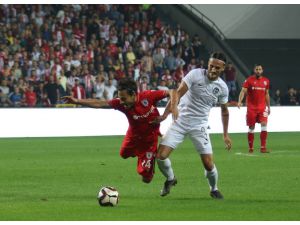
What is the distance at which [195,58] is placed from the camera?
1585 inches

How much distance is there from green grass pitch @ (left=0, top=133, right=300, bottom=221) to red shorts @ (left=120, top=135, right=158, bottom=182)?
0.36 m

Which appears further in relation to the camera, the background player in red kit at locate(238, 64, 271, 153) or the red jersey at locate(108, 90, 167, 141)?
the background player in red kit at locate(238, 64, 271, 153)

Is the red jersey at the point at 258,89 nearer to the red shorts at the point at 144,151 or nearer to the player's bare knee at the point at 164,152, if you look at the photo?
the red shorts at the point at 144,151

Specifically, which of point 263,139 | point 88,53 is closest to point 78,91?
point 88,53

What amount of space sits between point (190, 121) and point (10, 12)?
24.3 meters

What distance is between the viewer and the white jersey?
15.1 meters

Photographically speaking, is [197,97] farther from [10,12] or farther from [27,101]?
[10,12]

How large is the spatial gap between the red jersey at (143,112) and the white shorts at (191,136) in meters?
0.27

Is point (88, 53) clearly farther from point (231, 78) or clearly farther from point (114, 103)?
point (114, 103)

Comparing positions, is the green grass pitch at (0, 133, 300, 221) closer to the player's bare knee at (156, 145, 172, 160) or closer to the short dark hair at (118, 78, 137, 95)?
the player's bare knee at (156, 145, 172, 160)

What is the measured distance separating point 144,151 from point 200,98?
3.73ft

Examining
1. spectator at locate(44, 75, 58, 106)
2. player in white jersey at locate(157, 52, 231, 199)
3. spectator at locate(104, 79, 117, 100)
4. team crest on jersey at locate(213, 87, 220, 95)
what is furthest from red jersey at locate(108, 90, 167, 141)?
spectator at locate(104, 79, 117, 100)

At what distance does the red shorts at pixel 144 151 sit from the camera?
15.3 metres

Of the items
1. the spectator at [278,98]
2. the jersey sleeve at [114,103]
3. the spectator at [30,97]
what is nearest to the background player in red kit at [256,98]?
Result: the spectator at [30,97]
